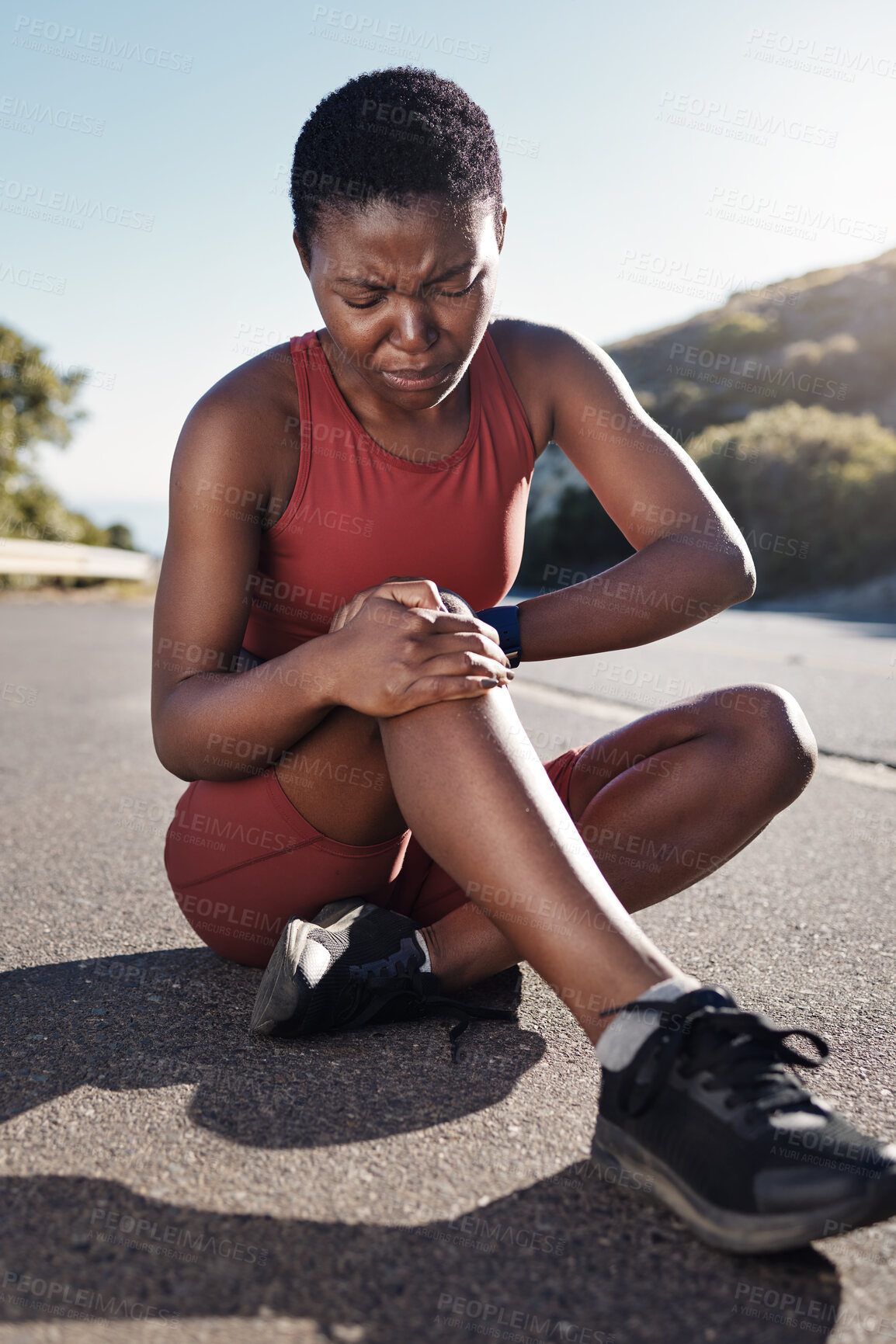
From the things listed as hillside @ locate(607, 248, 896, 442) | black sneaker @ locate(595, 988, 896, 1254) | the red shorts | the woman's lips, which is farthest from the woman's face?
hillside @ locate(607, 248, 896, 442)

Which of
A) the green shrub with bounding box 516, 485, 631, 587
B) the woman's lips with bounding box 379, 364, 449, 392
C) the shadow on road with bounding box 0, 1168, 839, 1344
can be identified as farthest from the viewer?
the green shrub with bounding box 516, 485, 631, 587

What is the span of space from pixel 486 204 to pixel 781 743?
1.06m

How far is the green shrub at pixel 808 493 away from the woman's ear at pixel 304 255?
18.6m

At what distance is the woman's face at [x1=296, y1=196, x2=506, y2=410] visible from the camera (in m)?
1.66

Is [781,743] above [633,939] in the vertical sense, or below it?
above

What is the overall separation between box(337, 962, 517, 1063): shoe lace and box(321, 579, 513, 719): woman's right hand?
53cm

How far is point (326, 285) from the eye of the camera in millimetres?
1742

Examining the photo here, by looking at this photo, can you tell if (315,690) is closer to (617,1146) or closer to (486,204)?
(617,1146)

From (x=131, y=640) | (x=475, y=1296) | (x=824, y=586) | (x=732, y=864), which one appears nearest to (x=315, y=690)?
(x=475, y=1296)

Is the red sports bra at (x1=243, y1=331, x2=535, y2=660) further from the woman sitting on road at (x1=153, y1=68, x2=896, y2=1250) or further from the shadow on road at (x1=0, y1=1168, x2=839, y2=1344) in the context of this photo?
the shadow on road at (x1=0, y1=1168, x2=839, y2=1344)

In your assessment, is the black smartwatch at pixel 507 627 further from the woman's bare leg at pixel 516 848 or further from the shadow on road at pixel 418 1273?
the shadow on road at pixel 418 1273

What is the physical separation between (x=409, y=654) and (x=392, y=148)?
825 millimetres

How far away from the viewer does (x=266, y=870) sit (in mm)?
1978

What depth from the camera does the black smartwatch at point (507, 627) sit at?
1.96 m
